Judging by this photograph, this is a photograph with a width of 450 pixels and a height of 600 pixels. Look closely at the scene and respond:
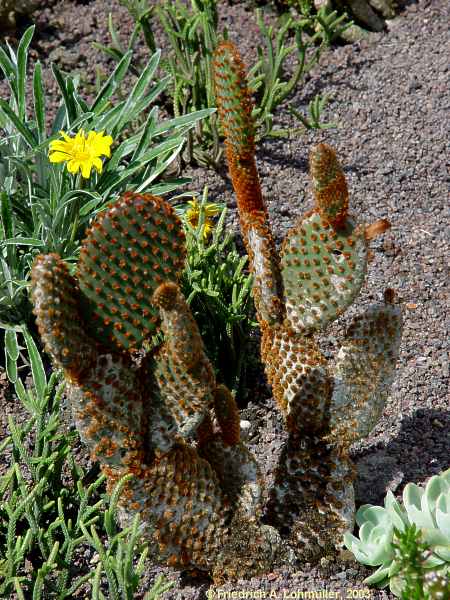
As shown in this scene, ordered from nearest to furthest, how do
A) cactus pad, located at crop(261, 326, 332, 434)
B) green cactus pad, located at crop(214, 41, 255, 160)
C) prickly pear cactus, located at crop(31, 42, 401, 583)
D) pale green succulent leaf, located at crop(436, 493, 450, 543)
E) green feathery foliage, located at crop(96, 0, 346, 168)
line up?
prickly pear cactus, located at crop(31, 42, 401, 583), green cactus pad, located at crop(214, 41, 255, 160), pale green succulent leaf, located at crop(436, 493, 450, 543), cactus pad, located at crop(261, 326, 332, 434), green feathery foliage, located at crop(96, 0, 346, 168)

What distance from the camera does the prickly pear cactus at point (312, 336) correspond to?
1.97m

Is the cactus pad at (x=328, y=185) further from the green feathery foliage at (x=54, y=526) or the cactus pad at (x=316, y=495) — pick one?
the green feathery foliage at (x=54, y=526)

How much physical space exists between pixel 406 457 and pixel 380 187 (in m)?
1.42

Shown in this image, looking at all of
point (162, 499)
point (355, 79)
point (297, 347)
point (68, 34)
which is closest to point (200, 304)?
point (297, 347)

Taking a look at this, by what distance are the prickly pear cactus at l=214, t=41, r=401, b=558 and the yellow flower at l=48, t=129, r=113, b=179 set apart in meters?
0.85

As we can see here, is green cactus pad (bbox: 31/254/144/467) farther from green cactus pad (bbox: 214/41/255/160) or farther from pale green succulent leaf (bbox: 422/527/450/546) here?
pale green succulent leaf (bbox: 422/527/450/546)

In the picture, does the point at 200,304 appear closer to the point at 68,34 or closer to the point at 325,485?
the point at 325,485

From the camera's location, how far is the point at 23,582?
228cm

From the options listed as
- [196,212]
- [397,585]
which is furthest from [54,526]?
[196,212]

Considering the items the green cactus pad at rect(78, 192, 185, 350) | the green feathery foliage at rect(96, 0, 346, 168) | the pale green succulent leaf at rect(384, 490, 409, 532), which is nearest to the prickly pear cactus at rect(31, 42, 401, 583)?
the green cactus pad at rect(78, 192, 185, 350)

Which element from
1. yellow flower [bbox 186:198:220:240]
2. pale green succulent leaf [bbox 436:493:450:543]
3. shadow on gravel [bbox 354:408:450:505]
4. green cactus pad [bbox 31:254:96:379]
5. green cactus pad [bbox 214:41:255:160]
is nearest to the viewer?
green cactus pad [bbox 31:254:96:379]

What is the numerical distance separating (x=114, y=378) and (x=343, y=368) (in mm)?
668

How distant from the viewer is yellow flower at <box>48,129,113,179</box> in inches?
108

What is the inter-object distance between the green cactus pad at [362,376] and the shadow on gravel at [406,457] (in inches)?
14.1
